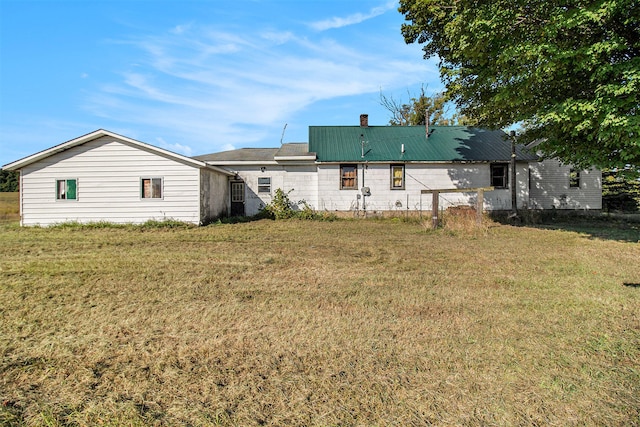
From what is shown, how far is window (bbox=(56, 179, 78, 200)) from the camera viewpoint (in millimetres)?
15164

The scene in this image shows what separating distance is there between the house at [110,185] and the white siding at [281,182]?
4.67 metres

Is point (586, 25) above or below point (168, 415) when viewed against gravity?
above

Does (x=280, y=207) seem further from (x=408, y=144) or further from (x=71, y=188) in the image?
(x=71, y=188)

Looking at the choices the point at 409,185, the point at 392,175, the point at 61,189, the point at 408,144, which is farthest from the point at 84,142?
the point at 408,144

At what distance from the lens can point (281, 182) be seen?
19.8 meters

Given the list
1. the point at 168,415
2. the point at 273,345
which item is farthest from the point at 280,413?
the point at 273,345

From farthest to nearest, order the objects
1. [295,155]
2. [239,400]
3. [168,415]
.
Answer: [295,155]
[239,400]
[168,415]

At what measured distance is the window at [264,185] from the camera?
19.8m

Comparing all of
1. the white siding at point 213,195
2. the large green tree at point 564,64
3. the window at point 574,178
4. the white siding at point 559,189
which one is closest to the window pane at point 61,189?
the white siding at point 213,195

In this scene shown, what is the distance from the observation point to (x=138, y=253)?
9117mm

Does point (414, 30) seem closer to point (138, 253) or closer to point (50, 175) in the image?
point (138, 253)

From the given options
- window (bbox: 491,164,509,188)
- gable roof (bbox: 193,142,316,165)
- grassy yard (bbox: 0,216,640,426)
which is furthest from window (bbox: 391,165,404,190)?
grassy yard (bbox: 0,216,640,426)

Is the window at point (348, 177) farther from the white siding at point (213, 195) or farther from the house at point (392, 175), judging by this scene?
the white siding at point (213, 195)

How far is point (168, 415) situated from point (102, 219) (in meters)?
15.1
